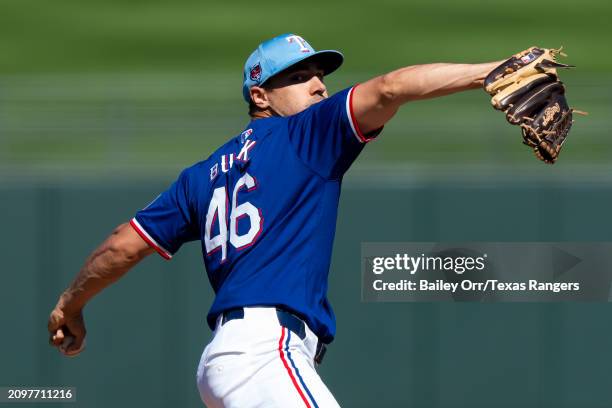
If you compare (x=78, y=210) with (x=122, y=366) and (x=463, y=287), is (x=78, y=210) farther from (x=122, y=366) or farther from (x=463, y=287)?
(x=463, y=287)

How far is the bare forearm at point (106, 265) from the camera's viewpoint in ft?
11.0

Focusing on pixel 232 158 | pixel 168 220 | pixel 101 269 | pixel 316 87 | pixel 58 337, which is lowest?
pixel 58 337

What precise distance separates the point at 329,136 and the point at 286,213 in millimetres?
236

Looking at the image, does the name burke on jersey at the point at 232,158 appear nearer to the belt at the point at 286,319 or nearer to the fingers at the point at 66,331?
the belt at the point at 286,319

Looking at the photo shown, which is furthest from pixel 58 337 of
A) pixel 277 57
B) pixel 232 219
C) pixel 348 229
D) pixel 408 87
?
pixel 348 229

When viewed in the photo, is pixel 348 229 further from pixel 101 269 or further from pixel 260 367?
pixel 260 367

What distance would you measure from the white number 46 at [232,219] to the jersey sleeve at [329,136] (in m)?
0.17

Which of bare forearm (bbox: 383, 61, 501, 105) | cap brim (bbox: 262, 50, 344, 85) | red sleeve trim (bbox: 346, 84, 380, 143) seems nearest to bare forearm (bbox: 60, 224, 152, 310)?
cap brim (bbox: 262, 50, 344, 85)

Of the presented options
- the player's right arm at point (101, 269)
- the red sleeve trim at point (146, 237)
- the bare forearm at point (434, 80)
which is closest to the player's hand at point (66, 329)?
the player's right arm at point (101, 269)

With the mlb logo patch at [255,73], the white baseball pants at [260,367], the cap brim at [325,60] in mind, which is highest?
the cap brim at [325,60]

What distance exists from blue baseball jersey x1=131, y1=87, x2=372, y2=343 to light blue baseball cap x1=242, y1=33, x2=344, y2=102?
24cm

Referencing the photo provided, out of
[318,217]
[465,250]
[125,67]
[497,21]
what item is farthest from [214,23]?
[318,217]

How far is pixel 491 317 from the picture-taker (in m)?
6.37

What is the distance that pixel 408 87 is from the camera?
8.69 ft
